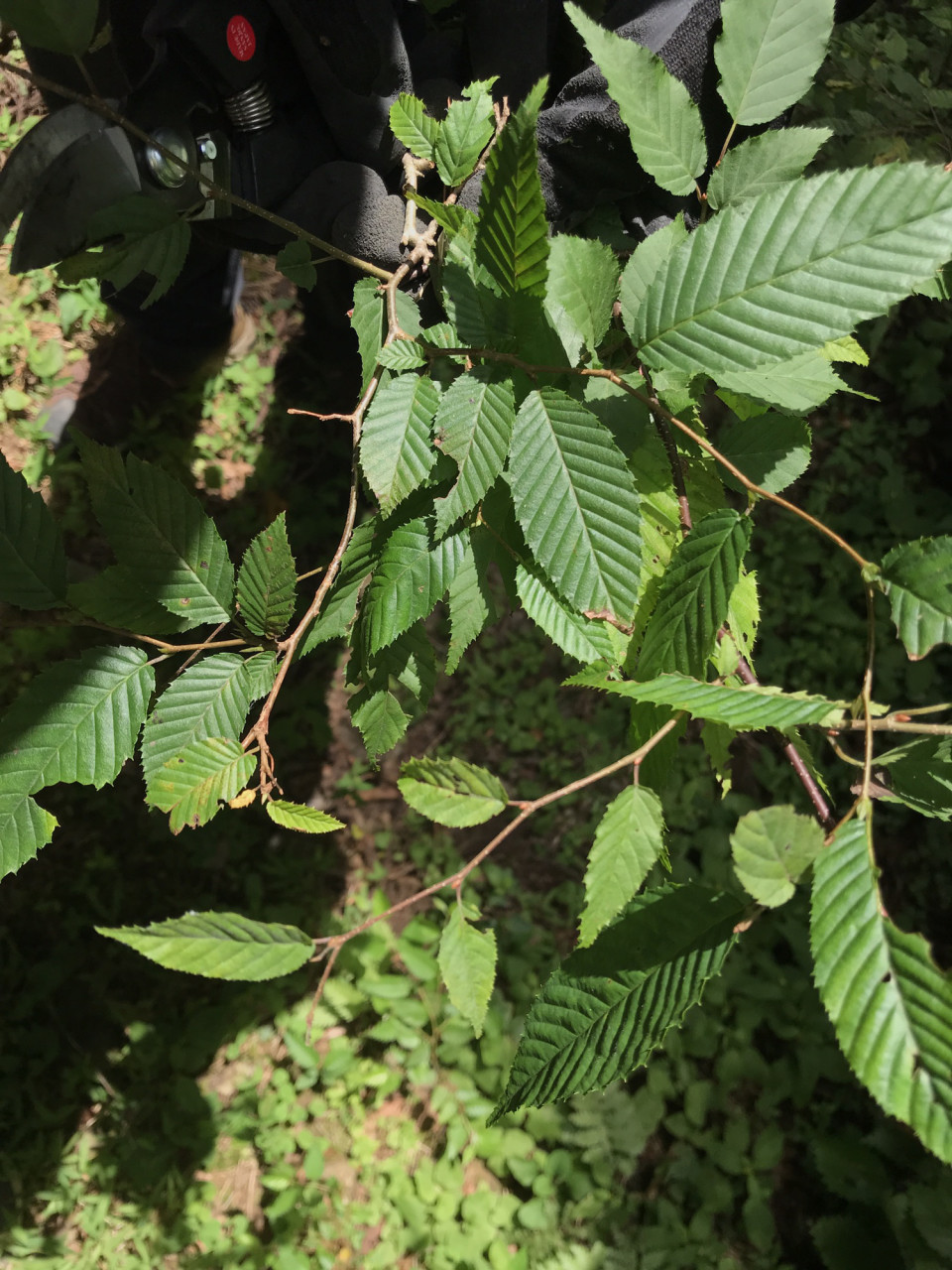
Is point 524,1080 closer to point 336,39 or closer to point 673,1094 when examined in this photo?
point 336,39

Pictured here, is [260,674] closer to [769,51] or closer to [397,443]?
[397,443]

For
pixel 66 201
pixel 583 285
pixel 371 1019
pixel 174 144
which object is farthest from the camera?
pixel 371 1019

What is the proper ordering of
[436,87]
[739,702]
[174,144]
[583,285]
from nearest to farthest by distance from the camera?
[739,702] → [583,285] → [174,144] → [436,87]

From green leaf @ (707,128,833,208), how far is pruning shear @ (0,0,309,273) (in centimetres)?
61

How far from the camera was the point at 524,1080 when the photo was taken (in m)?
0.75

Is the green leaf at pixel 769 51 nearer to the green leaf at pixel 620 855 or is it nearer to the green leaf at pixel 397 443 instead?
the green leaf at pixel 397 443

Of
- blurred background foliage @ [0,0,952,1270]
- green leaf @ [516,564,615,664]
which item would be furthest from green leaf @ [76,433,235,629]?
blurred background foliage @ [0,0,952,1270]

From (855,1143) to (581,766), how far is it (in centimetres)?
120

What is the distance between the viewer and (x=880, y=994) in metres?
0.62

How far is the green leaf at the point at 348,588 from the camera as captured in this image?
831mm

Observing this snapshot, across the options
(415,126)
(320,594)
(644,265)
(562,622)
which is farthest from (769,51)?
(320,594)

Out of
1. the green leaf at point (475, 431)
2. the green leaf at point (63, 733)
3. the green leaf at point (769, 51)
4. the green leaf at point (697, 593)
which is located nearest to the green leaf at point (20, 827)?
the green leaf at point (63, 733)

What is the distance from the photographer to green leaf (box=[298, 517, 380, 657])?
2.73 feet

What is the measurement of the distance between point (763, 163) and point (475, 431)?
44 centimetres
